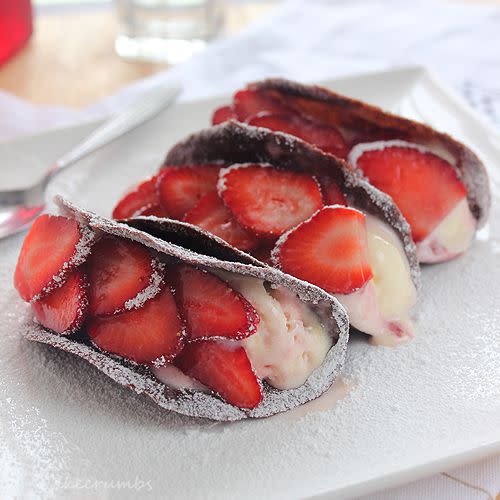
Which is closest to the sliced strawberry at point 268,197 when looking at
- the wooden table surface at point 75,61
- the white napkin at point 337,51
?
the white napkin at point 337,51

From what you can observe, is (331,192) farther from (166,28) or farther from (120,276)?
(166,28)

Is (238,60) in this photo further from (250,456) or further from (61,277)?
(250,456)

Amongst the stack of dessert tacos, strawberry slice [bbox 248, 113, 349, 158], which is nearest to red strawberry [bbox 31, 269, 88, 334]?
the stack of dessert tacos

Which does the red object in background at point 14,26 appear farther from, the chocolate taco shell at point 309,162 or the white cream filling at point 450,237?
the white cream filling at point 450,237

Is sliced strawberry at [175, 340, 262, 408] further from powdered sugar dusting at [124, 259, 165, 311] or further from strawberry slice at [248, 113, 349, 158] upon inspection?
strawberry slice at [248, 113, 349, 158]

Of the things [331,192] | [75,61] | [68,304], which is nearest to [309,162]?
[331,192]

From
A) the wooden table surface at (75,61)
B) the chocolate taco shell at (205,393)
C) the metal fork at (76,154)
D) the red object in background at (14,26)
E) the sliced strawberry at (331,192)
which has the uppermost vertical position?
the sliced strawberry at (331,192)
